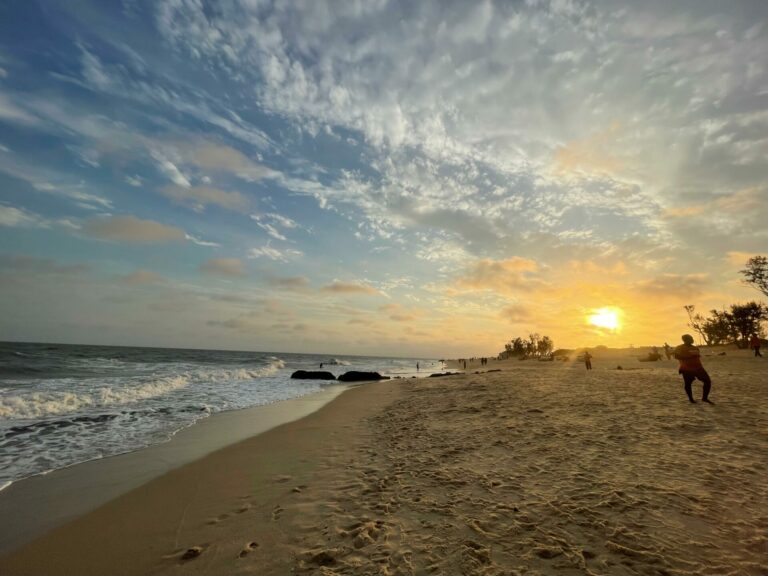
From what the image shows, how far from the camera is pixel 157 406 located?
17.2 meters

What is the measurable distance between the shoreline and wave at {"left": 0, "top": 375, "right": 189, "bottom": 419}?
325 inches

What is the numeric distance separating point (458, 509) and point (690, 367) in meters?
12.2

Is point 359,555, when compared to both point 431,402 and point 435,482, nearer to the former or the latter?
point 435,482

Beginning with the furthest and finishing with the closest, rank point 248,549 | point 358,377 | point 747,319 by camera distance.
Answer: point 747,319 < point 358,377 < point 248,549

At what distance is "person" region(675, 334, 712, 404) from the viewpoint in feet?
40.3

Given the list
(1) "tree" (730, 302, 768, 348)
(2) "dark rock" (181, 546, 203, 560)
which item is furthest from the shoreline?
(1) "tree" (730, 302, 768, 348)

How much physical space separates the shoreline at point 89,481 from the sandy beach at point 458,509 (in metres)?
0.38

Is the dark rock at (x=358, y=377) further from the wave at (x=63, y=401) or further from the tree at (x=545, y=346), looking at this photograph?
the tree at (x=545, y=346)

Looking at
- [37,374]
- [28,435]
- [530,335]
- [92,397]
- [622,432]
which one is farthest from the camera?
[530,335]

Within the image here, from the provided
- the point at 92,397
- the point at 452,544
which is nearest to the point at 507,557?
the point at 452,544

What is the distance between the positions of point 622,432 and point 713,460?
2309 mm

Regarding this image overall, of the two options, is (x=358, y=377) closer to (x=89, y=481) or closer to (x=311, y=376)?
(x=311, y=376)

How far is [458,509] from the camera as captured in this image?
531cm

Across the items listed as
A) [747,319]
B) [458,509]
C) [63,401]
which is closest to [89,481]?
[458,509]
